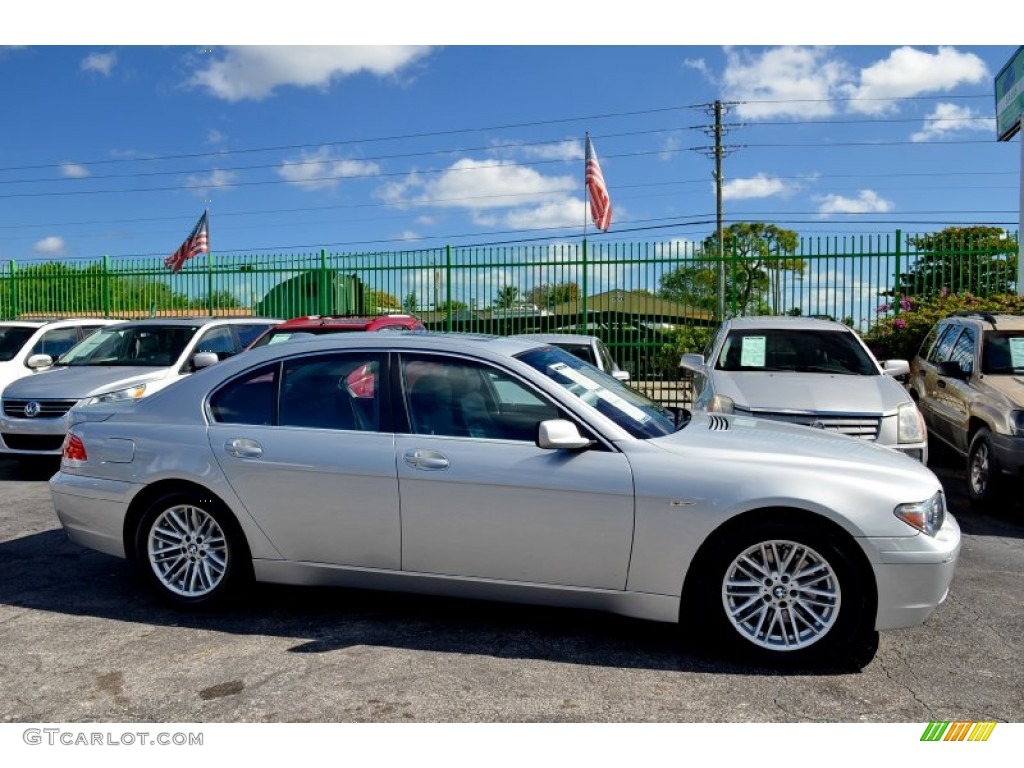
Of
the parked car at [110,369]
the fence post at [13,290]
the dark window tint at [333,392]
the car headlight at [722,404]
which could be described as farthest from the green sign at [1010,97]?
the fence post at [13,290]

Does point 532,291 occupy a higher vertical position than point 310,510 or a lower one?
higher

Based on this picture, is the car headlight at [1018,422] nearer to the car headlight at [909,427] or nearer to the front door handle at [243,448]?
the car headlight at [909,427]

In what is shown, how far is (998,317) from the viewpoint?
28.8 feet

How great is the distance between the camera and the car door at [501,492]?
4.25 meters

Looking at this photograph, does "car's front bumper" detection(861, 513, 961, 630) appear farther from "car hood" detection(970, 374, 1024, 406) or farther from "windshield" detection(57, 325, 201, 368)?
"windshield" detection(57, 325, 201, 368)

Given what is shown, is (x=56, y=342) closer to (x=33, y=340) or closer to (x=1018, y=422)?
(x=33, y=340)

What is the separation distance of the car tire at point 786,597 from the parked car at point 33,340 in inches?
361

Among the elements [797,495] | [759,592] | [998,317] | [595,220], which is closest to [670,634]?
[759,592]

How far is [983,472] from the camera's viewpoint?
7.64m

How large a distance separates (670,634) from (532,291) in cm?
1051

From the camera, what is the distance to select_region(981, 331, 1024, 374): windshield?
8180 millimetres

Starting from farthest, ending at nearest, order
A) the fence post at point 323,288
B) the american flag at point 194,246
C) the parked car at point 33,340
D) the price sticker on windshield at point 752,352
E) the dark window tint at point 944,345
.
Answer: the american flag at point 194,246, the fence post at point 323,288, the parked car at point 33,340, the dark window tint at point 944,345, the price sticker on windshield at point 752,352

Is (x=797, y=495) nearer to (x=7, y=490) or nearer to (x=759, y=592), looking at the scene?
(x=759, y=592)
